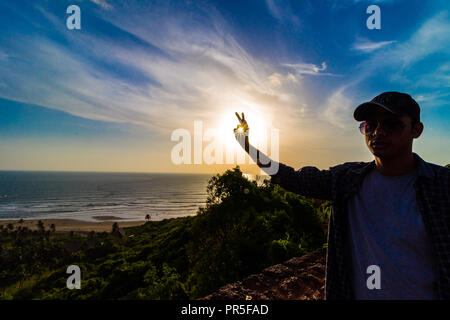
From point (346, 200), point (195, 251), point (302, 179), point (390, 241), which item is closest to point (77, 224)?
point (195, 251)

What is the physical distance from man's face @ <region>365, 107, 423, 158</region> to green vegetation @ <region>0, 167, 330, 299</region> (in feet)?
26.5

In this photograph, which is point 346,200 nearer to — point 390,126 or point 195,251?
point 390,126

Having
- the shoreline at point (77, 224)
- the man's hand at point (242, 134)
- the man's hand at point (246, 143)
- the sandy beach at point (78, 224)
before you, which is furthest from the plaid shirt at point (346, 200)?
the sandy beach at point (78, 224)

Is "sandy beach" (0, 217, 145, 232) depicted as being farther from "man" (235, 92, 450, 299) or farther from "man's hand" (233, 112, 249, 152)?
"man" (235, 92, 450, 299)

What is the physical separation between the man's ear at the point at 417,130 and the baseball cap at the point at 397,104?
47mm

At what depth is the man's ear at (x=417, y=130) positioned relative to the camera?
169cm

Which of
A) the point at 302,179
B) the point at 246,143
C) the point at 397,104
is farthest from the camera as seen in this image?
the point at 246,143

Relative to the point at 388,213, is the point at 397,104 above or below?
above

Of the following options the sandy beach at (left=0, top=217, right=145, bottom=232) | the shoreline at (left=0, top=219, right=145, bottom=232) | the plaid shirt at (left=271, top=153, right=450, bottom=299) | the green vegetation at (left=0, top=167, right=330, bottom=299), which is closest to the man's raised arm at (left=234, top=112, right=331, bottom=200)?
Answer: the plaid shirt at (left=271, top=153, right=450, bottom=299)

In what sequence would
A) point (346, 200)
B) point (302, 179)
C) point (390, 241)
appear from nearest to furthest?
point (390, 241) < point (346, 200) < point (302, 179)

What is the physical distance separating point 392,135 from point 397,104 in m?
0.23

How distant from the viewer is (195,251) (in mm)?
20031
